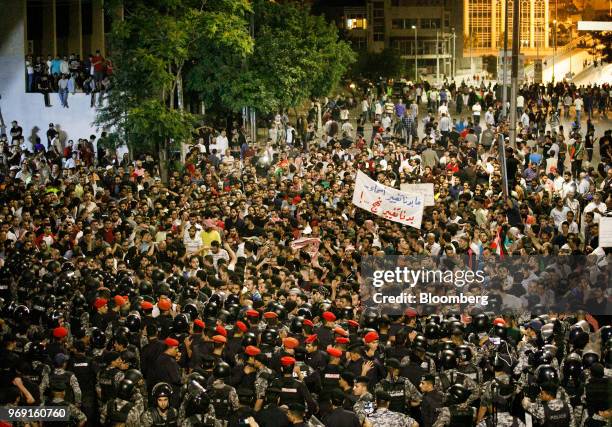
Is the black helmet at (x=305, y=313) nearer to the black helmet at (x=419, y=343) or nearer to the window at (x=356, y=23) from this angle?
the black helmet at (x=419, y=343)

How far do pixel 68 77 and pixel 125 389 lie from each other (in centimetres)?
2441

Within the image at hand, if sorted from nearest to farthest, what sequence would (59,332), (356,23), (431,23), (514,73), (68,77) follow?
1. (59,332)
2. (514,73)
3. (68,77)
4. (356,23)
5. (431,23)

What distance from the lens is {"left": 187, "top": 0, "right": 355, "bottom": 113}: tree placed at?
116 ft

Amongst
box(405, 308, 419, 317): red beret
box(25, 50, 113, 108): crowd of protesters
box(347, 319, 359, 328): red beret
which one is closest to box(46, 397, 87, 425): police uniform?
box(347, 319, 359, 328): red beret

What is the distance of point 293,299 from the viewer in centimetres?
1488

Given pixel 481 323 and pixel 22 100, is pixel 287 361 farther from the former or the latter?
pixel 22 100

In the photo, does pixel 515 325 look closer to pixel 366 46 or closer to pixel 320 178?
pixel 320 178

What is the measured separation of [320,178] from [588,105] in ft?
58.8

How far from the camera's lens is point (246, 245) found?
19.0 m

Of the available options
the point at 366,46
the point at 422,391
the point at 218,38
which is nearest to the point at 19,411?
the point at 422,391

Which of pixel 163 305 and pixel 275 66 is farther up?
pixel 275 66

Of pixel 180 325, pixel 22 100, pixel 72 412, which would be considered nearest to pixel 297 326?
pixel 180 325

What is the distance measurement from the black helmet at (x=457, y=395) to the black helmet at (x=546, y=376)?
779 millimetres

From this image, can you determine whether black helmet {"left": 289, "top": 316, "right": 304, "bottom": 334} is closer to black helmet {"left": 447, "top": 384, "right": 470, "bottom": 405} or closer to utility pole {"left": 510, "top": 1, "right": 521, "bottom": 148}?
black helmet {"left": 447, "top": 384, "right": 470, "bottom": 405}
